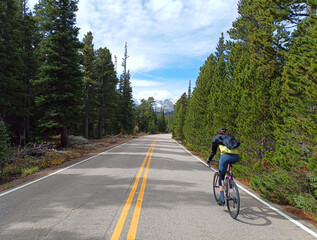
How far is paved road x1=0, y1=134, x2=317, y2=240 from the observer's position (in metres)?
3.58

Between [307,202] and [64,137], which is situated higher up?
[64,137]

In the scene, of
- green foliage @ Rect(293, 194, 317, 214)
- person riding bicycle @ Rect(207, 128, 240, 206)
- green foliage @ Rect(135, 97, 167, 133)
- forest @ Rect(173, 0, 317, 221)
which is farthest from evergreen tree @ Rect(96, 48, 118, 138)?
green foliage @ Rect(135, 97, 167, 133)

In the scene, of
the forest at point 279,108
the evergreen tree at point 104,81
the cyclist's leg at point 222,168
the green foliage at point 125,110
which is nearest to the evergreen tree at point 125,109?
the green foliage at point 125,110

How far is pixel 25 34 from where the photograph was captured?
760 inches

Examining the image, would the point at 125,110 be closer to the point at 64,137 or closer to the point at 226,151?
the point at 64,137

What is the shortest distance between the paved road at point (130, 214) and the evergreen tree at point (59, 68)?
35.9 feet

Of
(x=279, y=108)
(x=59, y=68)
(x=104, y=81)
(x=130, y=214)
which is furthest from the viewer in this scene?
(x=104, y=81)

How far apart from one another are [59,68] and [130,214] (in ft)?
48.5

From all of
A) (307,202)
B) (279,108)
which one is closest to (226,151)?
(307,202)

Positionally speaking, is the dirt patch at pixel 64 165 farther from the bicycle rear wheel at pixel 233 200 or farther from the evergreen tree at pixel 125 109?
the evergreen tree at pixel 125 109

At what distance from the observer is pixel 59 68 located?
15883mm

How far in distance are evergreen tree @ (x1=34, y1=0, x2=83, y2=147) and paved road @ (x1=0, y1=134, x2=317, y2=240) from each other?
1094cm

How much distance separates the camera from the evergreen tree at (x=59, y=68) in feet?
53.5

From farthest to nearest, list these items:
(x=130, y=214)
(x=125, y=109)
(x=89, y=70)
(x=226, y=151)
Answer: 1. (x=125, y=109)
2. (x=89, y=70)
3. (x=226, y=151)
4. (x=130, y=214)
